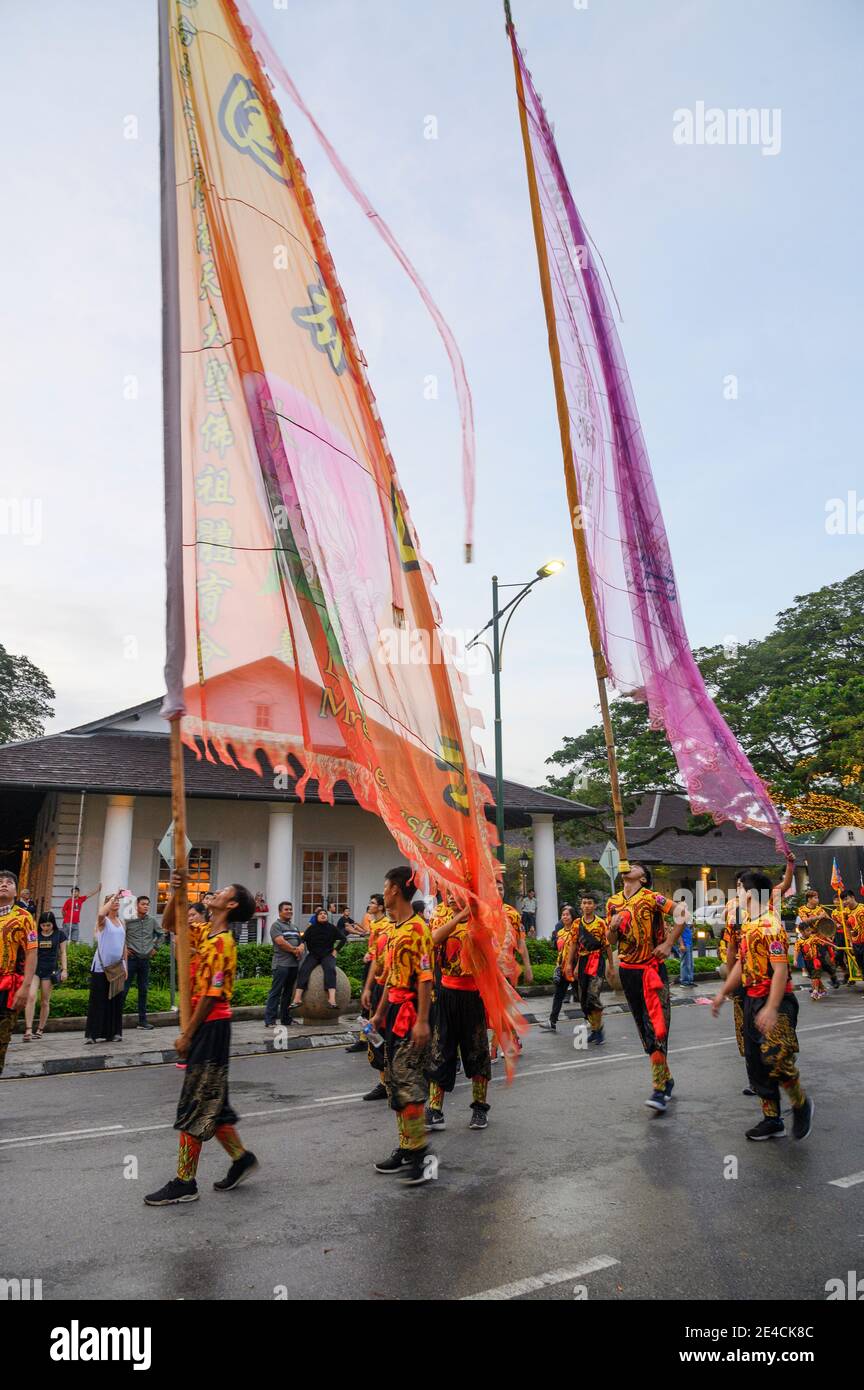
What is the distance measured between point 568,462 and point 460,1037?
4739 millimetres

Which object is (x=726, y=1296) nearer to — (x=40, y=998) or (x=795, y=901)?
(x=40, y=998)

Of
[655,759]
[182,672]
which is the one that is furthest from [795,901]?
[182,672]

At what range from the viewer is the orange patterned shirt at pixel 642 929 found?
7465 mm

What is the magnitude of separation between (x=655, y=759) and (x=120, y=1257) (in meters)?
25.1

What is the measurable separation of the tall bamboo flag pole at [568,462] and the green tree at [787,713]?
17.3m

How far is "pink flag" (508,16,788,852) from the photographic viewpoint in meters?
6.43

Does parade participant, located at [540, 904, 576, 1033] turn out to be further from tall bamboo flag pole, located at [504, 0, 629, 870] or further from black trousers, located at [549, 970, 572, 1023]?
tall bamboo flag pole, located at [504, 0, 629, 870]

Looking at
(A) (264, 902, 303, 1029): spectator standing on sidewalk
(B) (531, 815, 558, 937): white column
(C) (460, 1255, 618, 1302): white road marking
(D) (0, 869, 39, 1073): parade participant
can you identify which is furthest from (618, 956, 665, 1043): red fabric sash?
(B) (531, 815, 558, 937): white column

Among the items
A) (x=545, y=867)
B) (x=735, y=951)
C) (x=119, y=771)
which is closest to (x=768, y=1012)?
(x=735, y=951)

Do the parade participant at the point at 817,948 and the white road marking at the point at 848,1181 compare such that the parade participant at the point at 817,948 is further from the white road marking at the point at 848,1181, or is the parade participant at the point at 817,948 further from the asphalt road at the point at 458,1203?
the white road marking at the point at 848,1181

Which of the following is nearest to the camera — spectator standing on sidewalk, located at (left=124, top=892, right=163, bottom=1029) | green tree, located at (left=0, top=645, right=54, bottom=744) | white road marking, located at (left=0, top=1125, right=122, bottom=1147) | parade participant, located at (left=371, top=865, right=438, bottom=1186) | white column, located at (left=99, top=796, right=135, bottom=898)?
parade participant, located at (left=371, top=865, right=438, bottom=1186)

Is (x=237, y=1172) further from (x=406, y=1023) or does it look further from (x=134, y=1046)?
(x=134, y=1046)

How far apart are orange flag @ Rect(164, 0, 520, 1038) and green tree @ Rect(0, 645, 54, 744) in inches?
1910
